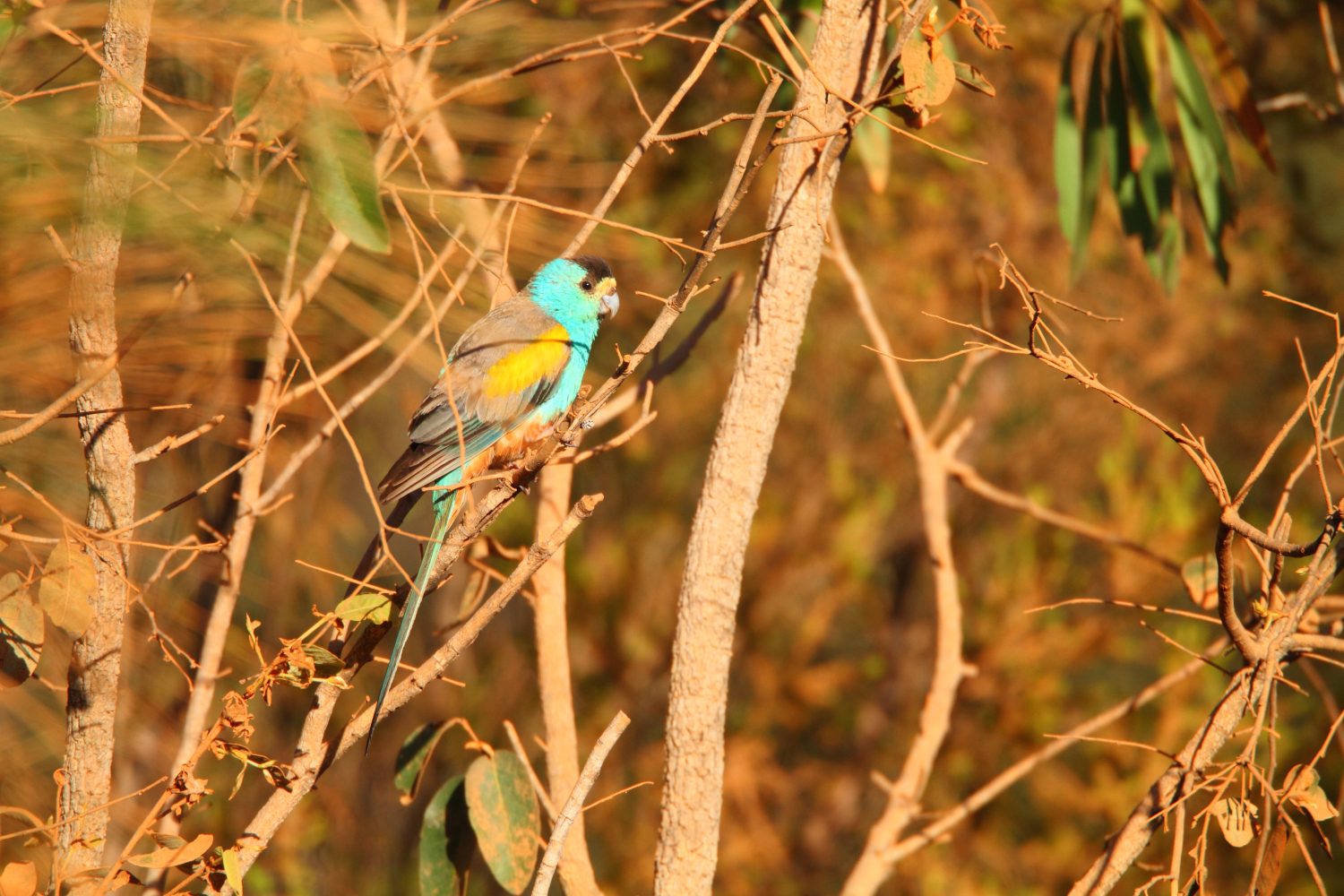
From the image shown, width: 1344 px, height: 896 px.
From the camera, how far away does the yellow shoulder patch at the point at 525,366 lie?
3.41 m

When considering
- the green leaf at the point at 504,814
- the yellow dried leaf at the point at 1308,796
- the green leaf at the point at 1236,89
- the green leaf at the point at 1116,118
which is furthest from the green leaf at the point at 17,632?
the green leaf at the point at 1236,89

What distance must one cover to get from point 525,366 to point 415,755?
141 centimetres

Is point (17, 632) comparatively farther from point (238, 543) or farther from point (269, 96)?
point (269, 96)

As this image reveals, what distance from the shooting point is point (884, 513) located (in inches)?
249

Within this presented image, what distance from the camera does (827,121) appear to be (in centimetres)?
197

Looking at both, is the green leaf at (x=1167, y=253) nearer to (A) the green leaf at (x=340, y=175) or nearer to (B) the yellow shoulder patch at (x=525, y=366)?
(B) the yellow shoulder patch at (x=525, y=366)

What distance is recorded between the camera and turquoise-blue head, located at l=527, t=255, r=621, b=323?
11.7ft

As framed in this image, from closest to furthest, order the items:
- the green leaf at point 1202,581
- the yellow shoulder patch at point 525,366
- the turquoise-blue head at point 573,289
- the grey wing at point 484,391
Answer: the green leaf at point 1202,581, the grey wing at point 484,391, the yellow shoulder patch at point 525,366, the turquoise-blue head at point 573,289

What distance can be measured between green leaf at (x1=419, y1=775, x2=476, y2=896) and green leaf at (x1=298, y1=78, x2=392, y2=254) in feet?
3.99

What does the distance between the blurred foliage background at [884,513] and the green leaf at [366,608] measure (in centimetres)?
271

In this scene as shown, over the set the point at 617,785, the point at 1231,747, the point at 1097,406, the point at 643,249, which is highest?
the point at 643,249

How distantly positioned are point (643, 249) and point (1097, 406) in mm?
2668

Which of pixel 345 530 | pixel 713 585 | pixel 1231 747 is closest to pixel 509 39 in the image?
pixel 713 585

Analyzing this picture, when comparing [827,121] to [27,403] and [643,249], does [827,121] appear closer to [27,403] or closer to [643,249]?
[27,403]
